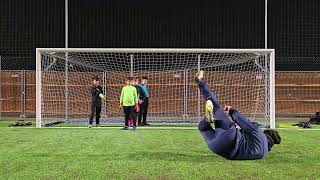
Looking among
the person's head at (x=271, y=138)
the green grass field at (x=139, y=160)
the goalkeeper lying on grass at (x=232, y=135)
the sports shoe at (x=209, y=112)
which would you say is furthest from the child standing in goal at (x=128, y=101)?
the sports shoe at (x=209, y=112)

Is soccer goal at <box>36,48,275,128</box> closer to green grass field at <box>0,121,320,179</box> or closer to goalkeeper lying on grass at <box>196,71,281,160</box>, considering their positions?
green grass field at <box>0,121,320,179</box>

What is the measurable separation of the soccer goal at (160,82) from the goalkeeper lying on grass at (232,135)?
33.2ft

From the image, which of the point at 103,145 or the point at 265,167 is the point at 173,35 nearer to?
the point at 103,145

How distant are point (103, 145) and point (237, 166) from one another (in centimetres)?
353

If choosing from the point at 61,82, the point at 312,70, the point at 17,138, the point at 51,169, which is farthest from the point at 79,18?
the point at 51,169

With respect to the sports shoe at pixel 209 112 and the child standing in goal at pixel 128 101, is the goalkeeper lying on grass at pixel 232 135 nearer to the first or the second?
the sports shoe at pixel 209 112

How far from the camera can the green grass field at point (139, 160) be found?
7086 millimetres

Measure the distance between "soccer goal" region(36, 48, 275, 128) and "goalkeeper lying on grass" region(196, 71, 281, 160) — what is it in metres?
10.1

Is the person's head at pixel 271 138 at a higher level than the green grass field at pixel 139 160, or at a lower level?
higher

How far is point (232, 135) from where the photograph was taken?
7.18 meters

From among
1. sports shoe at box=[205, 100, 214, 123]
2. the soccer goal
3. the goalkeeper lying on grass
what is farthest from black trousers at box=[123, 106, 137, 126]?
sports shoe at box=[205, 100, 214, 123]

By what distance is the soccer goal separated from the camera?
18.7 m

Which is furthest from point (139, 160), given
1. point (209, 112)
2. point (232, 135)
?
point (232, 135)

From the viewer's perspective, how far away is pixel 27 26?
86.6 feet
